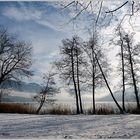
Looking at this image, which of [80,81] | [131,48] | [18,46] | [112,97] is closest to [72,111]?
[112,97]

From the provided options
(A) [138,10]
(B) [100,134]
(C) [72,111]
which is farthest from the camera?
(C) [72,111]

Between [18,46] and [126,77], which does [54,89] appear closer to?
[18,46]

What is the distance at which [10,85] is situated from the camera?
94.9 feet

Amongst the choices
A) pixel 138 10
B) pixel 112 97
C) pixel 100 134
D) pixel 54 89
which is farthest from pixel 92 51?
pixel 100 134

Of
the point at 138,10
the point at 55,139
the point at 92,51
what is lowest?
the point at 55,139

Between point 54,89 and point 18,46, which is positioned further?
point 54,89

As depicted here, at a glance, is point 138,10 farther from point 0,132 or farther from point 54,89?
point 54,89

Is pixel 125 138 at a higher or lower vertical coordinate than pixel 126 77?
lower

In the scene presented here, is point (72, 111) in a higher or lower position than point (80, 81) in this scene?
lower

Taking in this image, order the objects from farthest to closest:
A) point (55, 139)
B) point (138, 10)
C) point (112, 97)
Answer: point (112, 97) < point (138, 10) < point (55, 139)

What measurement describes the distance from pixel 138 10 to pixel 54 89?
23467mm

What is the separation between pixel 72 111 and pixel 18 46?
494 inches

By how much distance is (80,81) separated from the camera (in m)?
25.3

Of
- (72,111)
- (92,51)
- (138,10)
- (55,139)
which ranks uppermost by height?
(92,51)
